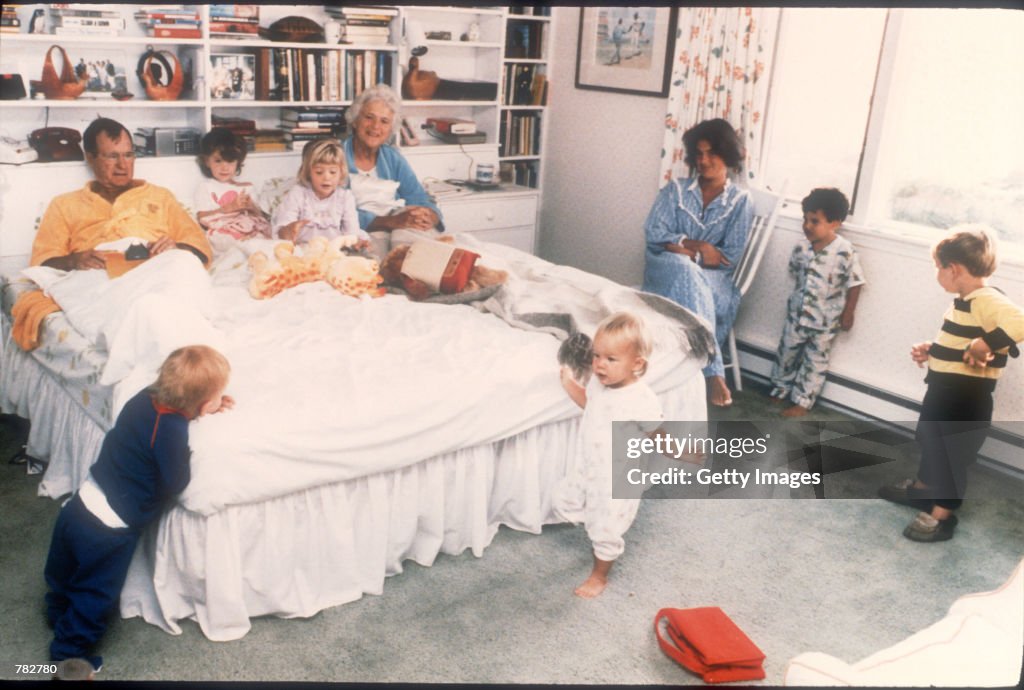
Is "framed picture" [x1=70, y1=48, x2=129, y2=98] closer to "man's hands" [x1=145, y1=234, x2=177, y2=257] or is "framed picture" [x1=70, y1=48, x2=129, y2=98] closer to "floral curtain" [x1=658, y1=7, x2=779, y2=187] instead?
"man's hands" [x1=145, y1=234, x2=177, y2=257]

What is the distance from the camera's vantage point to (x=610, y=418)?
2078mm

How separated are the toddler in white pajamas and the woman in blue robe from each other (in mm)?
1160

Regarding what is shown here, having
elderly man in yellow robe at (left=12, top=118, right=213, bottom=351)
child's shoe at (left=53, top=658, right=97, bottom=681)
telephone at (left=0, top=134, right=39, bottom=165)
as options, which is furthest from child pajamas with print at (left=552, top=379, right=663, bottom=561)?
telephone at (left=0, top=134, right=39, bottom=165)

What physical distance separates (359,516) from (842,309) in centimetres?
207

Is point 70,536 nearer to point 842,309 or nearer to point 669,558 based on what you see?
point 669,558

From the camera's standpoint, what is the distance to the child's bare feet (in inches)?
80.5

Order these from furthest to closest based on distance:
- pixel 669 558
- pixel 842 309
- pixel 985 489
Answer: pixel 842 309 → pixel 985 489 → pixel 669 558

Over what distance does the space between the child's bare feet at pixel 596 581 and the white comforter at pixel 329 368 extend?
40 cm

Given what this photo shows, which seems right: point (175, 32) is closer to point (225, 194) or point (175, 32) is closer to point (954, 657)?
point (225, 194)

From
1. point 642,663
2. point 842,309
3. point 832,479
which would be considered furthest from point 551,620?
point 842,309

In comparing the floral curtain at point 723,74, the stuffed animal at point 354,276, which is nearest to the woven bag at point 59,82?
the stuffed animal at point 354,276

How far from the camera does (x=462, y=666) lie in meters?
1.78

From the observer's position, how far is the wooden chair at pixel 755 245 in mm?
3328

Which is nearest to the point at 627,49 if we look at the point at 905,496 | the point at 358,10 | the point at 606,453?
the point at 358,10
